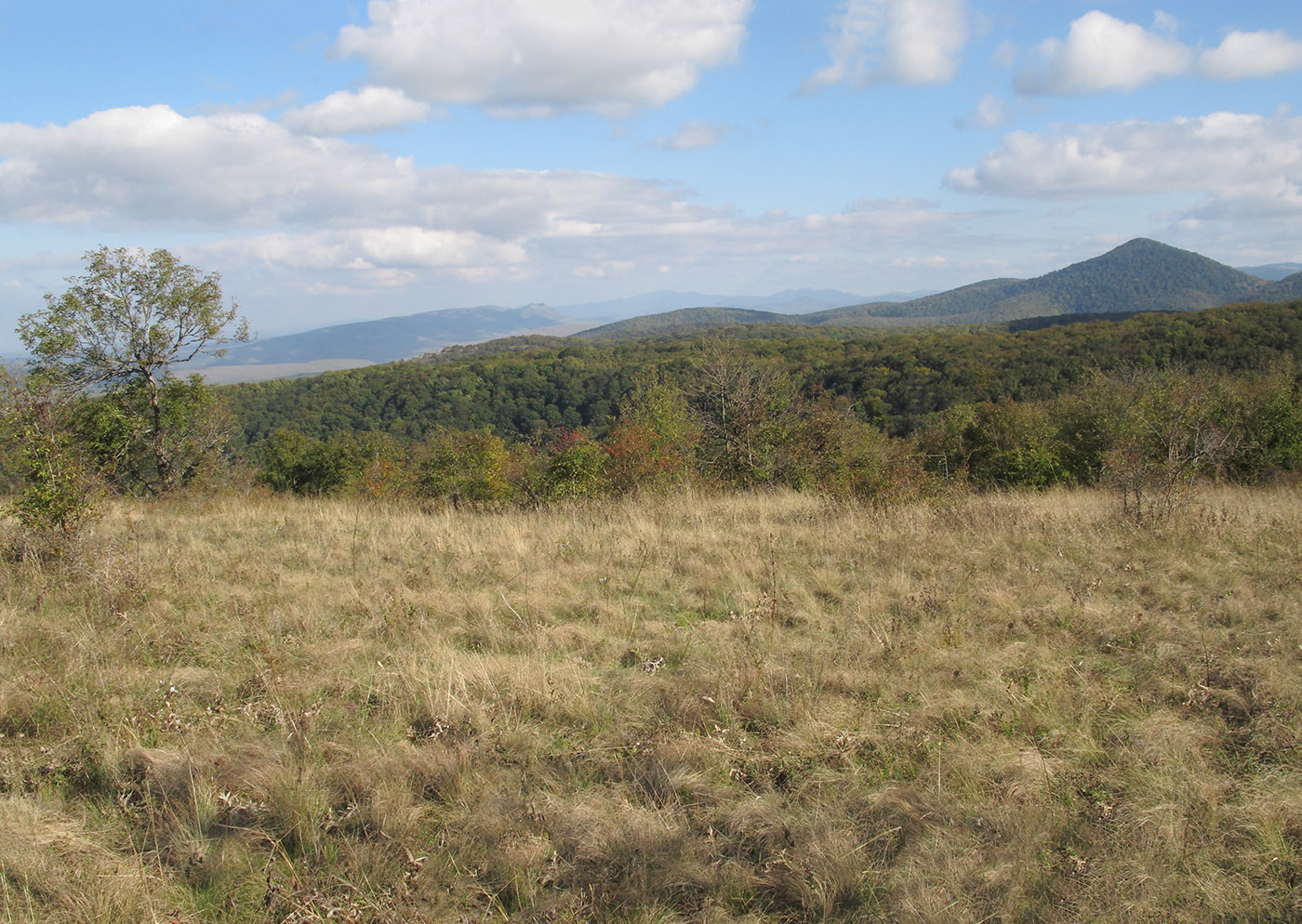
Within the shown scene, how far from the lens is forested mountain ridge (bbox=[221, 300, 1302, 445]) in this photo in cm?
5853

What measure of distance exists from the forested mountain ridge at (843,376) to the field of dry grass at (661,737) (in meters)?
43.3

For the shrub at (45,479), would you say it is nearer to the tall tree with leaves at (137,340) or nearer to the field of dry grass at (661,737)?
the field of dry grass at (661,737)

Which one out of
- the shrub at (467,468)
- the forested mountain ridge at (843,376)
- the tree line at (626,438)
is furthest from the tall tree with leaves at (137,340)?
the forested mountain ridge at (843,376)

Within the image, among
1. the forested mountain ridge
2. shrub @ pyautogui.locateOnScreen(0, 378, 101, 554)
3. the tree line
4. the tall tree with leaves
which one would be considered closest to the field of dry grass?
shrub @ pyautogui.locateOnScreen(0, 378, 101, 554)

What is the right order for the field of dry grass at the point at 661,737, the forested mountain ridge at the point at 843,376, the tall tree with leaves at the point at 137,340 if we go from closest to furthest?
the field of dry grass at the point at 661,737 → the tall tree with leaves at the point at 137,340 → the forested mountain ridge at the point at 843,376

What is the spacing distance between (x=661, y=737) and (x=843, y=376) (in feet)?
240

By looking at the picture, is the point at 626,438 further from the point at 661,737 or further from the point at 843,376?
the point at 843,376

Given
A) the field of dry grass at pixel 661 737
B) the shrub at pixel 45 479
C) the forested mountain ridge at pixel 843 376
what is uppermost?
the forested mountain ridge at pixel 843 376

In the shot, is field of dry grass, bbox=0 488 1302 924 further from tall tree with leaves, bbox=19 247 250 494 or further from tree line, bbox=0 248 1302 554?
tall tree with leaves, bbox=19 247 250 494

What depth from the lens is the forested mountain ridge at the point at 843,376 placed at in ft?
192

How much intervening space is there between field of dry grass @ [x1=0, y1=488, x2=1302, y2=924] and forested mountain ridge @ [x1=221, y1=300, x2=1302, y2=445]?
4331 cm

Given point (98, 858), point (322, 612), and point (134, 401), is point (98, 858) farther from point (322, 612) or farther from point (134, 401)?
point (134, 401)

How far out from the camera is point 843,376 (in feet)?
236

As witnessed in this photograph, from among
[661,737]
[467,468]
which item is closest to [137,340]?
[467,468]
